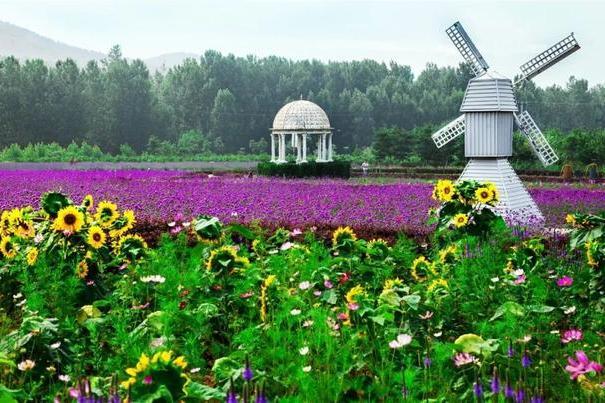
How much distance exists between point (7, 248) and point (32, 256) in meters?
0.48

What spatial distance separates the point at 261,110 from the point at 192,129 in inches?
272

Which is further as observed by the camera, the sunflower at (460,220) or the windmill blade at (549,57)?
the windmill blade at (549,57)

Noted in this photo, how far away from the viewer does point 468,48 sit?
67.7 feet

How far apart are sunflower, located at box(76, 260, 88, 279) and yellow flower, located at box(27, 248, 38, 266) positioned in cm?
38

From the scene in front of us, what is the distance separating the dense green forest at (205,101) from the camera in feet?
184

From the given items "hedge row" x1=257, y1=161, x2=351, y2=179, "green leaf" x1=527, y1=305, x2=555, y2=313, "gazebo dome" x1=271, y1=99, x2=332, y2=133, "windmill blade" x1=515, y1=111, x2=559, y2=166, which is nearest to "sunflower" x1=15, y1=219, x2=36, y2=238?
"green leaf" x1=527, y1=305, x2=555, y2=313

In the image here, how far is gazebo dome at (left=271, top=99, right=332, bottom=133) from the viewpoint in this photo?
33.3 meters

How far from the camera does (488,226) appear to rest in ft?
23.6

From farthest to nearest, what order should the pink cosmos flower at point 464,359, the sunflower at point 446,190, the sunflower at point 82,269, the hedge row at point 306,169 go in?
the hedge row at point 306,169 → the sunflower at point 446,190 → the sunflower at point 82,269 → the pink cosmos flower at point 464,359

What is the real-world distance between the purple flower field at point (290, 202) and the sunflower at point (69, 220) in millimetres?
3798

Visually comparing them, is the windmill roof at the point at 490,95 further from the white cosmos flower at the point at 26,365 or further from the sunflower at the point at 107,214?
the white cosmos flower at the point at 26,365

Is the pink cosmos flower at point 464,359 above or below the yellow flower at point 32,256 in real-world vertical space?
below

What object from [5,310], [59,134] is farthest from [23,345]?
[59,134]

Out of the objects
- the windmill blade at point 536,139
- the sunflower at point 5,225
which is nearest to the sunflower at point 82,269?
the sunflower at point 5,225
